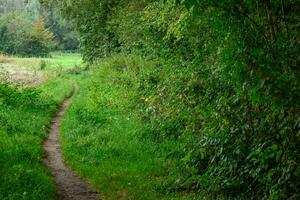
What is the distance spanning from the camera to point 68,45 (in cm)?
10825

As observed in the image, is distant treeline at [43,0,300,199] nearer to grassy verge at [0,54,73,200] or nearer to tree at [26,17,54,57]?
grassy verge at [0,54,73,200]

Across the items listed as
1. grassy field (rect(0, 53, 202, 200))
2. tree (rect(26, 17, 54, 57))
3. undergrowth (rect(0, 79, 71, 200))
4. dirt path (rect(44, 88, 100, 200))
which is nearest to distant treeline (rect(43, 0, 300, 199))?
grassy field (rect(0, 53, 202, 200))

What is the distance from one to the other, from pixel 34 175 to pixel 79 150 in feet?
11.4

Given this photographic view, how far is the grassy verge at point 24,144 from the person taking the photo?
32.9ft

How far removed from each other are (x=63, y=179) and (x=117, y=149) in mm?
2413

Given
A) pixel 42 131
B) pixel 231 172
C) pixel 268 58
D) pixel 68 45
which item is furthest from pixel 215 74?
pixel 68 45

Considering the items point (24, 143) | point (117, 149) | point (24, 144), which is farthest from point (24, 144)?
point (117, 149)

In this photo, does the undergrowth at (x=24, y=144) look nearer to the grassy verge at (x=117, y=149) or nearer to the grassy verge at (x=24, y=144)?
the grassy verge at (x=24, y=144)

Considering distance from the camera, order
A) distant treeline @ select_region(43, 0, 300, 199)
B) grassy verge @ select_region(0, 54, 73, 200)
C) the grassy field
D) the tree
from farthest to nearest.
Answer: the tree < the grassy field < grassy verge @ select_region(0, 54, 73, 200) < distant treeline @ select_region(43, 0, 300, 199)

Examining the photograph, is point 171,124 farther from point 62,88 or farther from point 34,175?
point 62,88

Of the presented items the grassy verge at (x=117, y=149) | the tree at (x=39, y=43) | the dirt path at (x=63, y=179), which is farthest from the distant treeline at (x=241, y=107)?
the tree at (x=39, y=43)

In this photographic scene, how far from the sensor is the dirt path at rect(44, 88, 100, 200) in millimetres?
10554

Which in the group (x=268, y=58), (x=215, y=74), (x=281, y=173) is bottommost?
(x=281, y=173)

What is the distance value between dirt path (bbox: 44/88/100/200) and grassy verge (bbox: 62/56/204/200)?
226 millimetres
